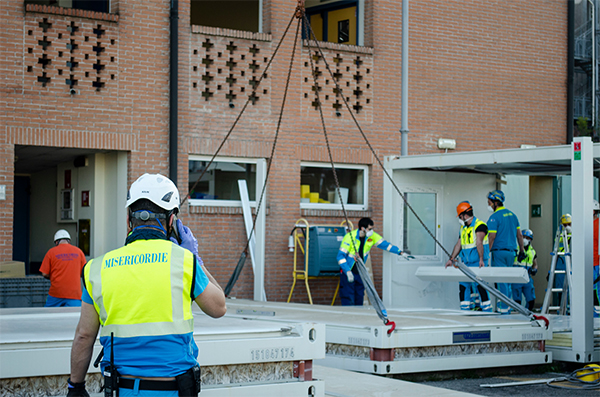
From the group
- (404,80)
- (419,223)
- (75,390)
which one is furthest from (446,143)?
(75,390)

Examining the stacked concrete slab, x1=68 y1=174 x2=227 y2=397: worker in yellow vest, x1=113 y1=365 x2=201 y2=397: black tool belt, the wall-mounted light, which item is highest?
the wall-mounted light

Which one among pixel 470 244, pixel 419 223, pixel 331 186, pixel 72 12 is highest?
pixel 72 12

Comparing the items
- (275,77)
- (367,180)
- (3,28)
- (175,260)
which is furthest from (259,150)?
(175,260)

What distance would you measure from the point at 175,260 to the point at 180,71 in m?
10.9

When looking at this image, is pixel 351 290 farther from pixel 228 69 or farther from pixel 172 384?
pixel 172 384

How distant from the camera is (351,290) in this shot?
14070mm

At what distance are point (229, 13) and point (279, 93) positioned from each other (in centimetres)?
438

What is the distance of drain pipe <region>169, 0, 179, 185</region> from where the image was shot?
45.2 ft

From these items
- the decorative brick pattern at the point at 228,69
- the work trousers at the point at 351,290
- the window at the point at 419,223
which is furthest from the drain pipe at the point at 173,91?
the window at the point at 419,223

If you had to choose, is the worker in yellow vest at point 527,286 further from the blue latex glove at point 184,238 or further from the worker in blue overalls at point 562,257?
the blue latex glove at point 184,238

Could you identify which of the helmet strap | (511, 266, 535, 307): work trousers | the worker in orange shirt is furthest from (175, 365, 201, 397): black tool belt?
(511, 266, 535, 307): work trousers

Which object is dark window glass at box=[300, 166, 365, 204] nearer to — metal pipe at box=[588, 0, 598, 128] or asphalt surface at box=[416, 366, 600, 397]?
asphalt surface at box=[416, 366, 600, 397]

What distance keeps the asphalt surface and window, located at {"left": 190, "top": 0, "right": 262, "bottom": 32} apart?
1093cm

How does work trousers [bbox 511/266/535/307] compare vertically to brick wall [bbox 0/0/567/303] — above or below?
below
